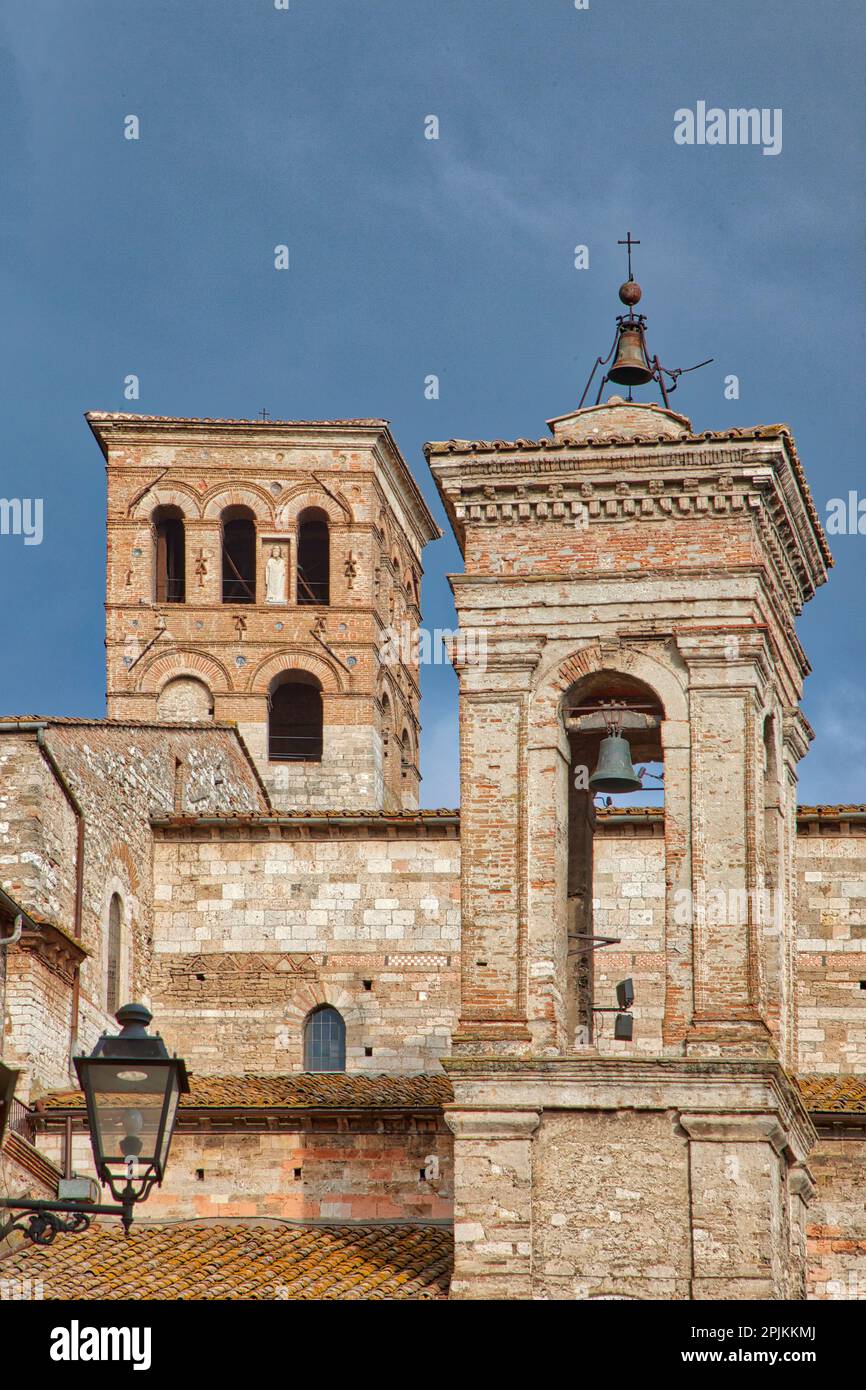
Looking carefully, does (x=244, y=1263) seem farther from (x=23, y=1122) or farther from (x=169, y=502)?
(x=169, y=502)

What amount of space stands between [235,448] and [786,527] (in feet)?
78.3

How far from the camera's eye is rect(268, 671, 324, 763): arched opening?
157ft

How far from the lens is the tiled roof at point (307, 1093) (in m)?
29.0

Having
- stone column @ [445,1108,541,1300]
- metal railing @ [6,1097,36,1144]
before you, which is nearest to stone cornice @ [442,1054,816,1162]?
stone column @ [445,1108,541,1300]

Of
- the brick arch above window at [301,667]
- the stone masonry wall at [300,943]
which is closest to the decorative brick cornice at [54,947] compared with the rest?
the stone masonry wall at [300,943]

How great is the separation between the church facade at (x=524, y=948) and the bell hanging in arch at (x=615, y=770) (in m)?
0.31

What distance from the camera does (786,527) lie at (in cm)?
2659

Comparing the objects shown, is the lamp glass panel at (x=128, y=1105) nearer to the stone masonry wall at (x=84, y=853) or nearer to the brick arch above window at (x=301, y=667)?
the stone masonry wall at (x=84, y=853)

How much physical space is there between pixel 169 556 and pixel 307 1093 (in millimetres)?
21204

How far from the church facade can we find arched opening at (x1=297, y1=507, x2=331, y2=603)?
1193 cm

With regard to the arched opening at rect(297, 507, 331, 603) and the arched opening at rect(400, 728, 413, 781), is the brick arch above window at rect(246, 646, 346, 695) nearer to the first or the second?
the arched opening at rect(297, 507, 331, 603)

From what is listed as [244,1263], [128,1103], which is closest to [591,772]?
[244,1263]
